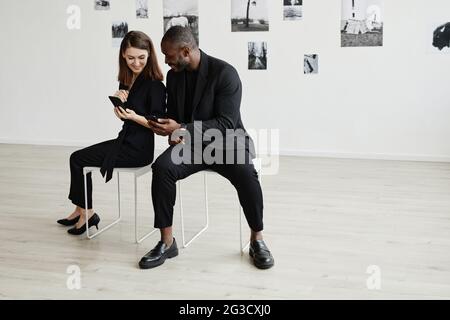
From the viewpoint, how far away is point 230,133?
10.1 feet

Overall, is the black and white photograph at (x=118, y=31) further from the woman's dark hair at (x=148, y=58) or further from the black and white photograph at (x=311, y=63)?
the woman's dark hair at (x=148, y=58)

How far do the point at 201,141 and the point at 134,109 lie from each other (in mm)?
462

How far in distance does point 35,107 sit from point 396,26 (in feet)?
11.6

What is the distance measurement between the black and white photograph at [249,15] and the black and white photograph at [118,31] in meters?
1.05

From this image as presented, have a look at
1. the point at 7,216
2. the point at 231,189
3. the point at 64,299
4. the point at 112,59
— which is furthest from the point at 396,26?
the point at 64,299

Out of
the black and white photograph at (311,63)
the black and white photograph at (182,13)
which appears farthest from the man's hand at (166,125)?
the black and white photograph at (182,13)

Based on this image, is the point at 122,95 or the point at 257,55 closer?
the point at 122,95

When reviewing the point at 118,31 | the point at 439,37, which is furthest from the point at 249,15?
the point at 439,37

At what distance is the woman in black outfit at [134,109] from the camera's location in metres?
3.29

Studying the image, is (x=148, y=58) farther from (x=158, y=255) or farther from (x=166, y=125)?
(x=158, y=255)

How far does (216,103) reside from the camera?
10.1 feet

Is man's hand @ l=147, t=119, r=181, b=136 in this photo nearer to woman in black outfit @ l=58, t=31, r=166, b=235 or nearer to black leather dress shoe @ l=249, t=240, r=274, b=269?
woman in black outfit @ l=58, t=31, r=166, b=235
